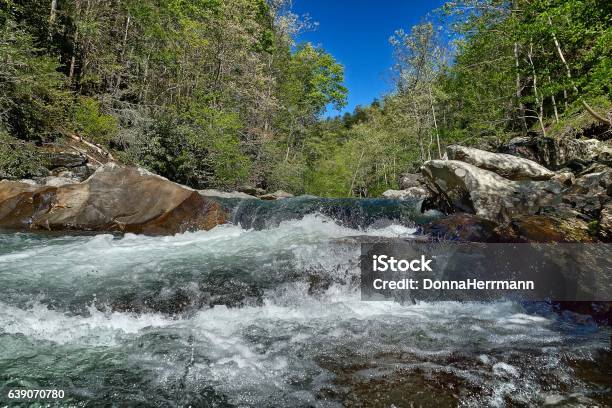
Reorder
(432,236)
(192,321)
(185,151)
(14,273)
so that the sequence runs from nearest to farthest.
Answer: (192,321) → (14,273) → (432,236) → (185,151)

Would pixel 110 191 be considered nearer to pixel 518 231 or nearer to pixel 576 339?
pixel 518 231

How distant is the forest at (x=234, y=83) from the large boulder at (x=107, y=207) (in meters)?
2.70

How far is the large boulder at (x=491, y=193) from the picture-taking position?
778cm

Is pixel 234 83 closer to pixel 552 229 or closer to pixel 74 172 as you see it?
pixel 74 172

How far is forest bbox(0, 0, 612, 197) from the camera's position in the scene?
1049 centimetres

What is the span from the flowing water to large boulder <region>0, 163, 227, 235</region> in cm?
240

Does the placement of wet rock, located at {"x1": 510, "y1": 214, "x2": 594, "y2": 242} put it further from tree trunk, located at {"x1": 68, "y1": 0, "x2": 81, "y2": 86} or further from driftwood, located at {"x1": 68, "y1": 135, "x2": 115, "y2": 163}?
tree trunk, located at {"x1": 68, "y1": 0, "x2": 81, "y2": 86}

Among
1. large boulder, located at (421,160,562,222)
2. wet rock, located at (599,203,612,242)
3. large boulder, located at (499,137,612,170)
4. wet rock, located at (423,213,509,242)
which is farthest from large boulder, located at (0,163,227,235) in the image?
large boulder, located at (499,137,612,170)

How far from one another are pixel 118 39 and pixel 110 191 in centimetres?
1297

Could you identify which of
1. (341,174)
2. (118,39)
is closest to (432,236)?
(118,39)

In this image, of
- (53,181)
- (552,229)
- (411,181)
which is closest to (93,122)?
(53,181)

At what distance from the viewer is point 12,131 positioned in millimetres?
12117

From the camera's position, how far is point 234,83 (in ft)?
70.9

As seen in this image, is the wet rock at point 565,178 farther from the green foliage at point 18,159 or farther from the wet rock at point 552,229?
the green foliage at point 18,159
